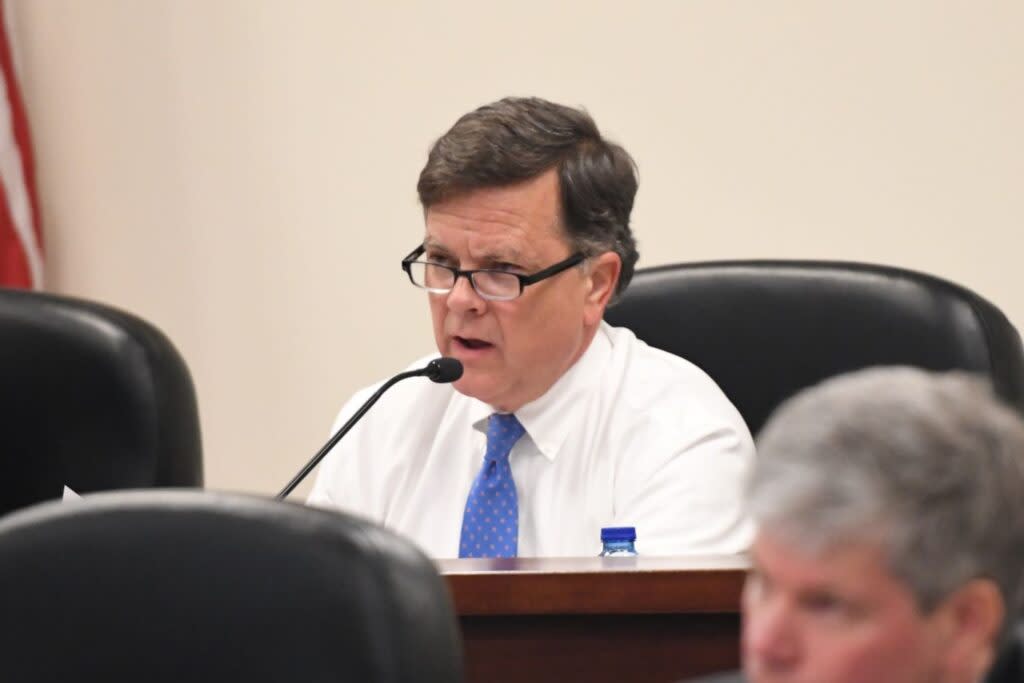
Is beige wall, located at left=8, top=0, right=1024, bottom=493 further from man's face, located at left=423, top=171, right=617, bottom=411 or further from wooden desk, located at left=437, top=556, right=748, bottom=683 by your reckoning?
wooden desk, located at left=437, top=556, right=748, bottom=683

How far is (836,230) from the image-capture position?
391cm

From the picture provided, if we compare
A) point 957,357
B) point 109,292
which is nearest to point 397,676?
point 957,357

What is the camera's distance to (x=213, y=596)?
1.30 metres

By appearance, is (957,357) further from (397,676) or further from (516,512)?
(397,676)

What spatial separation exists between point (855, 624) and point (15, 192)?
363cm

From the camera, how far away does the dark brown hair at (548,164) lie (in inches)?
115

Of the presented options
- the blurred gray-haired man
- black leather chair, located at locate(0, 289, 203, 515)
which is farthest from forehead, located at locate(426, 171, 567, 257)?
the blurred gray-haired man

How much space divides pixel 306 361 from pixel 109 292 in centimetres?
56

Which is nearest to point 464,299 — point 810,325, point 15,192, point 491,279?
point 491,279

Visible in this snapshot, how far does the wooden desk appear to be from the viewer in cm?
197

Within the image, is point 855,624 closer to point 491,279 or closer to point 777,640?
point 777,640

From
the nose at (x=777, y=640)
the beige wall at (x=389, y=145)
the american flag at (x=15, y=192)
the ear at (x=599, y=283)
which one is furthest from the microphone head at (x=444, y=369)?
the american flag at (x=15, y=192)

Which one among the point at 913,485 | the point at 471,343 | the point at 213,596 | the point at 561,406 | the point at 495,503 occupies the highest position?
the point at 913,485

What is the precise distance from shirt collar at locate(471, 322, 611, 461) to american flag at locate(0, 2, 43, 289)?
183 cm
